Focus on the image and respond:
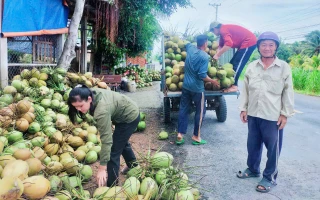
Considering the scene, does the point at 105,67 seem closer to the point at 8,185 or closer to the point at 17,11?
the point at 17,11

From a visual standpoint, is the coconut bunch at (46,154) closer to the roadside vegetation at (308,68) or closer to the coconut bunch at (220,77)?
the coconut bunch at (220,77)

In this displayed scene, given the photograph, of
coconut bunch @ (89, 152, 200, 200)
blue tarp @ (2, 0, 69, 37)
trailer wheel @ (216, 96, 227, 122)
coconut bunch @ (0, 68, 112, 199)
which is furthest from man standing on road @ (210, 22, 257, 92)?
blue tarp @ (2, 0, 69, 37)

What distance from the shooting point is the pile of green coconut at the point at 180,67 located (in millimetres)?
6633

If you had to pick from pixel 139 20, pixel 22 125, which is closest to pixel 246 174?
pixel 22 125

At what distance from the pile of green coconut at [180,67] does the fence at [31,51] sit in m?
3.25

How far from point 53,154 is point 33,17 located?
14.1ft

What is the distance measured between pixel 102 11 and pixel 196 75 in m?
5.54

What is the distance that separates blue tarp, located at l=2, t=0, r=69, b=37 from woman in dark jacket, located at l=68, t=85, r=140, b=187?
3814 mm

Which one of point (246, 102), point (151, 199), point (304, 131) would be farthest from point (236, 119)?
point (151, 199)

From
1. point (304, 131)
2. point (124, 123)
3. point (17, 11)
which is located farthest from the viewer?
point (304, 131)

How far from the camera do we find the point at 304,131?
279 inches

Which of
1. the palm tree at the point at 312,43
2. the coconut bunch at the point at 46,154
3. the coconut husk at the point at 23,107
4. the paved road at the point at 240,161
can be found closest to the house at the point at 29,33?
the coconut husk at the point at 23,107

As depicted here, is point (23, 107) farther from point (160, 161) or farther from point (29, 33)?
point (29, 33)

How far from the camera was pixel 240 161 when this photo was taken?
4.93 m
